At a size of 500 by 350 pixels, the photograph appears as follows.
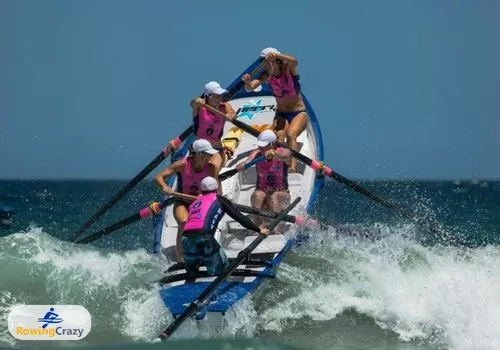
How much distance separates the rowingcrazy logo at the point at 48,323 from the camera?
8.38 m

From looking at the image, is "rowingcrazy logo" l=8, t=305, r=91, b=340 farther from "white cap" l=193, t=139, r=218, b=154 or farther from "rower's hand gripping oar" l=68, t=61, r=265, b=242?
"rower's hand gripping oar" l=68, t=61, r=265, b=242

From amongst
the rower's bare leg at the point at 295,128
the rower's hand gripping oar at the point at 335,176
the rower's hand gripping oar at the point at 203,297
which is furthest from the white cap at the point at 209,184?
the rower's bare leg at the point at 295,128

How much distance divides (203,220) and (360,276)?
3097 millimetres

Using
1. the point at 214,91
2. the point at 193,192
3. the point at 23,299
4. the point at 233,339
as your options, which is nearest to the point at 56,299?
the point at 23,299

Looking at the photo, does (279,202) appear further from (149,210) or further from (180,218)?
(149,210)

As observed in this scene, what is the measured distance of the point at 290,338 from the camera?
8.73m

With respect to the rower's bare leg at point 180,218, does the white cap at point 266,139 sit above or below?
above

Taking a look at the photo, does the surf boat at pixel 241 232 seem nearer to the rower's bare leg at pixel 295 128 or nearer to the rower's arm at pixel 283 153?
the rower's bare leg at pixel 295 128

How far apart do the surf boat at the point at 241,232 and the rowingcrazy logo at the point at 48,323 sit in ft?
3.30

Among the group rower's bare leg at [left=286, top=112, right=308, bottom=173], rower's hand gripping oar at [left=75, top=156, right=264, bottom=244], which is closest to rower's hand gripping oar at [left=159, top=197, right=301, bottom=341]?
rower's hand gripping oar at [left=75, top=156, right=264, bottom=244]

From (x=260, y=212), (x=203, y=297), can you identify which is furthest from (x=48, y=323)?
(x=260, y=212)

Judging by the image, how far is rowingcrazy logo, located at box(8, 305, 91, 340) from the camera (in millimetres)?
8375

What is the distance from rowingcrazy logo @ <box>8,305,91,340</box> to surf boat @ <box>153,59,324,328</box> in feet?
3.30

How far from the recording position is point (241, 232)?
11.3 meters
